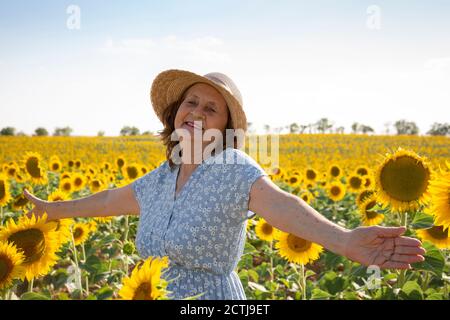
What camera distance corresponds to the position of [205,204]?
7.84ft

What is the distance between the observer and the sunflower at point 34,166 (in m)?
6.26

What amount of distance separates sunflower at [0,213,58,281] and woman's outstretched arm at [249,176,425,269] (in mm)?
1039

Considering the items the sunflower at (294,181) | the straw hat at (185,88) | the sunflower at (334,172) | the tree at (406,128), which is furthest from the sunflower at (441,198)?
the tree at (406,128)

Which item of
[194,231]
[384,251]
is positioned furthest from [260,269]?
[384,251]

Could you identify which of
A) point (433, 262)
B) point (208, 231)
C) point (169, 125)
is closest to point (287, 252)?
point (433, 262)

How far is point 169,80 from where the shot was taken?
121 inches

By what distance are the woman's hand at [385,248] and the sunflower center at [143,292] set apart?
742 mm

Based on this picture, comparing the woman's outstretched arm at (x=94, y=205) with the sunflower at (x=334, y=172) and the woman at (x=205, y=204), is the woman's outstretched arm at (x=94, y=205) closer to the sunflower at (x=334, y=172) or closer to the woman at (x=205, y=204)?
the woman at (x=205, y=204)

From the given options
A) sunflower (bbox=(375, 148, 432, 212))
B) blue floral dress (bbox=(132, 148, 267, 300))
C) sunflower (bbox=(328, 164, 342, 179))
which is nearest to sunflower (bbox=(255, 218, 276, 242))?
sunflower (bbox=(375, 148, 432, 212))

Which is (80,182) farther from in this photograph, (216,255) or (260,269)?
(216,255)

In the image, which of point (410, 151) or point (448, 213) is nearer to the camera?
point (448, 213)

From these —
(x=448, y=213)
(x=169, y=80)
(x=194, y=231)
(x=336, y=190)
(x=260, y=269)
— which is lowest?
(x=260, y=269)
